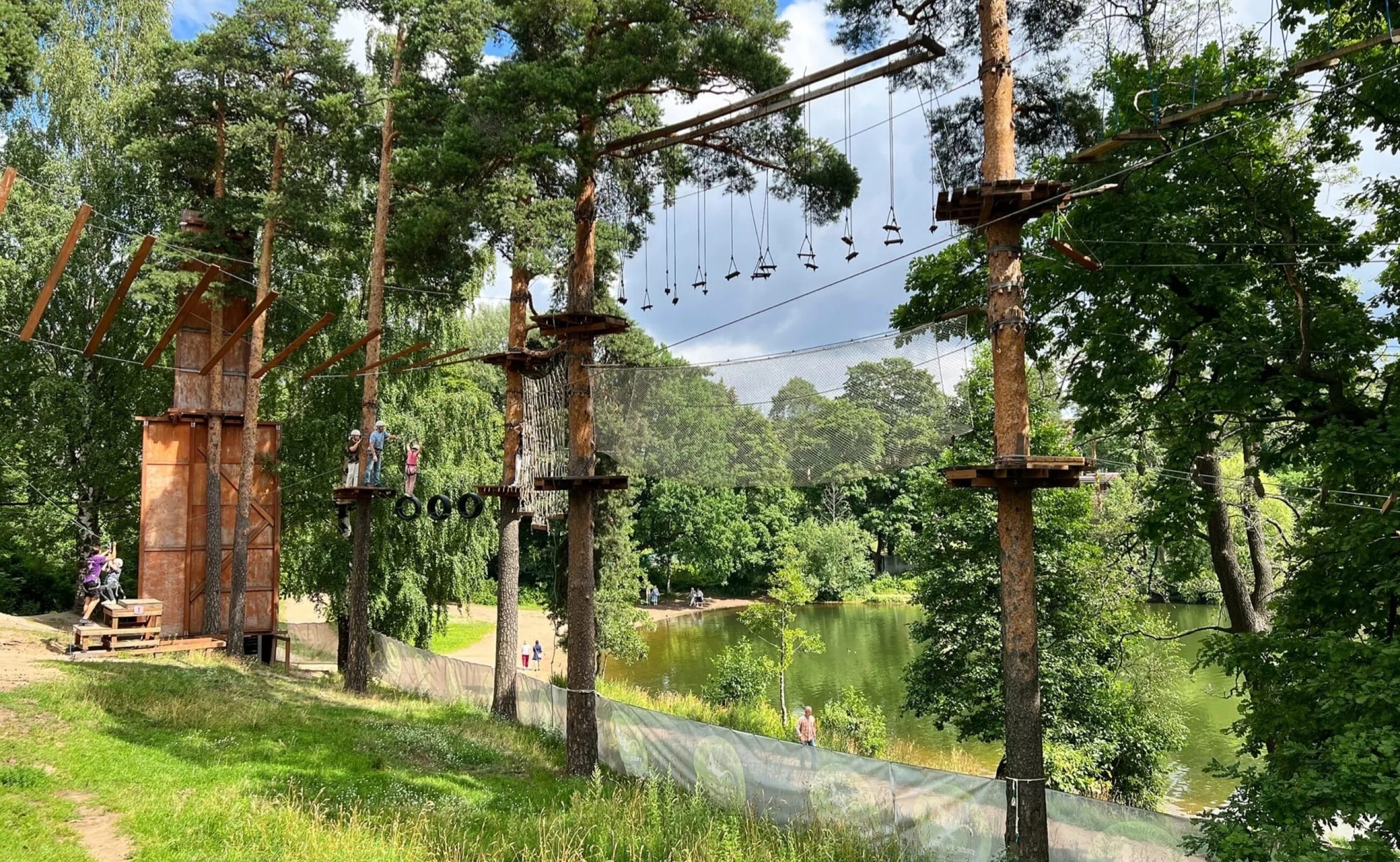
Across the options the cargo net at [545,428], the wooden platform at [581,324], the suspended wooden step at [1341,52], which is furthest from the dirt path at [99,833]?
the suspended wooden step at [1341,52]

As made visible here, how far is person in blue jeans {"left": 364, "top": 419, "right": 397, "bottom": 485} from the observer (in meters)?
14.2

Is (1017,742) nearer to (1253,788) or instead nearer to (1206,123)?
(1253,788)

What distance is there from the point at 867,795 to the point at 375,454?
990 centimetres

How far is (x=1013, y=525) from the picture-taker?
23.4 feet

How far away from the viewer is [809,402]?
9.08 metres

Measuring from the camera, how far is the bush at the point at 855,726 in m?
16.1

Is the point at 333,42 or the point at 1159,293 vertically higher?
the point at 333,42

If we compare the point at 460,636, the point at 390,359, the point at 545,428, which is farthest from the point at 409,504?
the point at 460,636

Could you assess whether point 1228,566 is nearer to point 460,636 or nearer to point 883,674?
point 883,674

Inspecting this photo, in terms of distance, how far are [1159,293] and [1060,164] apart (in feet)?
7.05

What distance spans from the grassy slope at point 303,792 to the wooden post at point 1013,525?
1675 mm

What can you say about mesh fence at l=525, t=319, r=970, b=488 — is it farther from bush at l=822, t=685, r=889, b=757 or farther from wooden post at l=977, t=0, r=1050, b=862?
bush at l=822, t=685, r=889, b=757

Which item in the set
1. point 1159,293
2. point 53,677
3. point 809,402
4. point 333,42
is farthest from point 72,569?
point 1159,293

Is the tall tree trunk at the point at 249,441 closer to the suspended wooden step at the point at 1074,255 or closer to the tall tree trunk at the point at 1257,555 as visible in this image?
the suspended wooden step at the point at 1074,255
